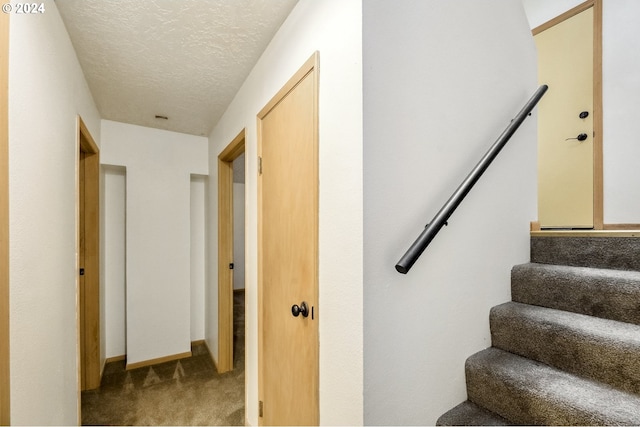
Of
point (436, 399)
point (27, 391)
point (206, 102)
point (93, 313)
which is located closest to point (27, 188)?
point (27, 391)

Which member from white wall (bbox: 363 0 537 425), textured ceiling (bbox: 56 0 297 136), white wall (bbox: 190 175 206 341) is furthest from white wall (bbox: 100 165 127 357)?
white wall (bbox: 363 0 537 425)

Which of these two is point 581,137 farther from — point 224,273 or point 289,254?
point 224,273

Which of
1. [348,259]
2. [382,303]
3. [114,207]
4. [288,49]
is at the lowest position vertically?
[382,303]

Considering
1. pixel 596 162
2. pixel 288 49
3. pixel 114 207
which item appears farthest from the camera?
pixel 114 207

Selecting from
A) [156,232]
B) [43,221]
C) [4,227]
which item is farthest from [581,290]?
[156,232]

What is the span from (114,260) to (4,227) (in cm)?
262

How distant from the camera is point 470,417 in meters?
1.09

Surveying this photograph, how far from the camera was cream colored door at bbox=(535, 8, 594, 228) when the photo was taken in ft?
7.72

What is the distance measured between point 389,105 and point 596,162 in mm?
2501

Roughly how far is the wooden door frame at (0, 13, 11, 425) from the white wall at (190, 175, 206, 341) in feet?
8.54

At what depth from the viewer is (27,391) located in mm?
992

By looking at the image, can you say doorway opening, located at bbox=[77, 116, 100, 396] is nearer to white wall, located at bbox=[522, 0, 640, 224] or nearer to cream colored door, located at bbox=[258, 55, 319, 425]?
cream colored door, located at bbox=[258, 55, 319, 425]

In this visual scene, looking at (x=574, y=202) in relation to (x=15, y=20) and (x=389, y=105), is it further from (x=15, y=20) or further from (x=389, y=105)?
(x=15, y=20)

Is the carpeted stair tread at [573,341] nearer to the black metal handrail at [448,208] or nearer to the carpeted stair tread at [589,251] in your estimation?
the carpeted stair tread at [589,251]
